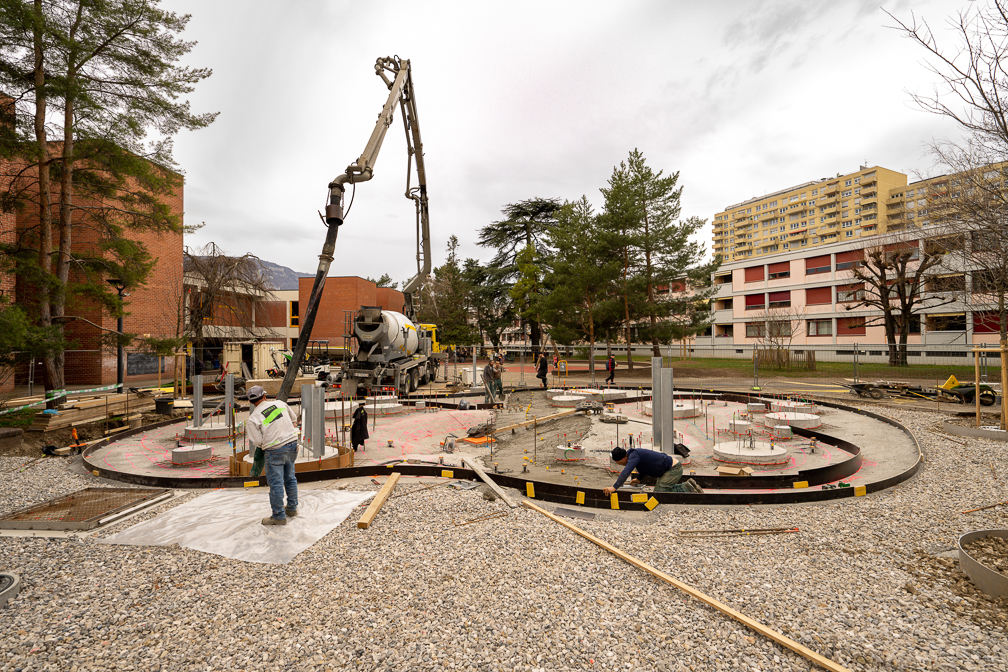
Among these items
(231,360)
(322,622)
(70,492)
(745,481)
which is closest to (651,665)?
(322,622)

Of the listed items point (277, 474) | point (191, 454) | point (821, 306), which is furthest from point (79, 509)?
point (821, 306)

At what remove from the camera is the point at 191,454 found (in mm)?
9297

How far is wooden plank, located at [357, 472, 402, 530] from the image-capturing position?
5930 millimetres

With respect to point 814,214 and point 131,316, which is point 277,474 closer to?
point 131,316

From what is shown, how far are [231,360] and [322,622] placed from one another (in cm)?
2474

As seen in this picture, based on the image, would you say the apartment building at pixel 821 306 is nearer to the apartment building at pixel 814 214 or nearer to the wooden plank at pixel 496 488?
the apartment building at pixel 814 214

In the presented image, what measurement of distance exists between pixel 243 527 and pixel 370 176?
862 centimetres

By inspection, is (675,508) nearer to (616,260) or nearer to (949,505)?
(949,505)

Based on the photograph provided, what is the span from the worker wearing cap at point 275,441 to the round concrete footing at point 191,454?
4537mm

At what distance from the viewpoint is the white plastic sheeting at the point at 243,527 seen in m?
5.27

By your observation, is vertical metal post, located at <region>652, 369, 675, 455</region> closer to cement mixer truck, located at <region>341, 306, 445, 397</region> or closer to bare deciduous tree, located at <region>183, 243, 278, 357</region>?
cement mixer truck, located at <region>341, 306, 445, 397</region>

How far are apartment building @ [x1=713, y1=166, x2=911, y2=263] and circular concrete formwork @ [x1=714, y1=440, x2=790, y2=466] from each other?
179 ft

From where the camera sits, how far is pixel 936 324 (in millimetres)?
33750

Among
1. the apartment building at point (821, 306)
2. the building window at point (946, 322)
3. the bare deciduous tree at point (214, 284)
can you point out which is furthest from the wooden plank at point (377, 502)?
the building window at point (946, 322)
